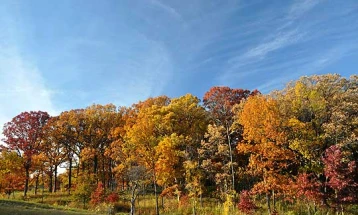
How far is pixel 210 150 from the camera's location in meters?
34.0

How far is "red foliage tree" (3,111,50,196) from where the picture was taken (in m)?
45.0

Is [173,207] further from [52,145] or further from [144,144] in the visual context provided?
[52,145]

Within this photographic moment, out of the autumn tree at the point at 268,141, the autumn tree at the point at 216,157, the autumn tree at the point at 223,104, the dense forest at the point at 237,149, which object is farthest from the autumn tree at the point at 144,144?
the autumn tree at the point at 268,141

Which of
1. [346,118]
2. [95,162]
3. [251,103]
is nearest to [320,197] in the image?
[346,118]

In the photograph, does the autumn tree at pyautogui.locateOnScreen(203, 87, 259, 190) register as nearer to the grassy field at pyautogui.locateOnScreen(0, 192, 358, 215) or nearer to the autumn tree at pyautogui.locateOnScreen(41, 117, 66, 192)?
the grassy field at pyautogui.locateOnScreen(0, 192, 358, 215)

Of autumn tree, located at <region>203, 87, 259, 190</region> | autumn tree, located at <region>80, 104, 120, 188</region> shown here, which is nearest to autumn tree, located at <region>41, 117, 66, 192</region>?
autumn tree, located at <region>80, 104, 120, 188</region>

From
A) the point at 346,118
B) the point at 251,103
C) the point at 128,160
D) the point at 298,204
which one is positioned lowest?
the point at 298,204

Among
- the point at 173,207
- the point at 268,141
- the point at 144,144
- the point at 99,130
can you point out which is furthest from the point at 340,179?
Answer: the point at 99,130

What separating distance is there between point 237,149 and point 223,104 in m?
7.56

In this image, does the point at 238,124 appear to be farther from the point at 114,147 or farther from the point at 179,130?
the point at 114,147

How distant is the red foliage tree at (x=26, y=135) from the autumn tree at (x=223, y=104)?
85.8 ft

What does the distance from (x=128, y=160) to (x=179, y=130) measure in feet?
27.4

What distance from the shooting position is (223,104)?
41781 millimetres

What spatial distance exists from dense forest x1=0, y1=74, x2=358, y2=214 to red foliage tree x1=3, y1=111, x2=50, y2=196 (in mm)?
137
